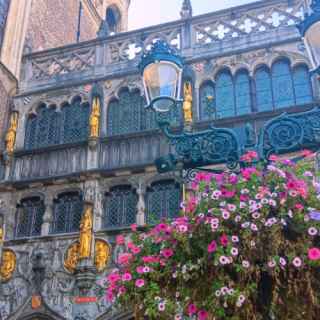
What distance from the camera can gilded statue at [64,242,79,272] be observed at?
1237 centimetres

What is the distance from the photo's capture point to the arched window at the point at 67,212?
13.2 m

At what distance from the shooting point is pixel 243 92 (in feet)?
44.7

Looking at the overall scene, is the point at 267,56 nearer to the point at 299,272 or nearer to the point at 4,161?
the point at 4,161

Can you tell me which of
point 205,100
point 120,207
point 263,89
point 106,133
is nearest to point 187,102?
point 205,100

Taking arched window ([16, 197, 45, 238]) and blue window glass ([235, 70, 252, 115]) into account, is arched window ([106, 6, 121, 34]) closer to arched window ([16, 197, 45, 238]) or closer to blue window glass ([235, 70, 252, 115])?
blue window glass ([235, 70, 252, 115])

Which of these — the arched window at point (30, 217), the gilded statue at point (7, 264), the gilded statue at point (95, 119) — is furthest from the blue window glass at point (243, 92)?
the gilded statue at point (7, 264)

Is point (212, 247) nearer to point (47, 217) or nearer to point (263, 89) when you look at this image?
point (47, 217)

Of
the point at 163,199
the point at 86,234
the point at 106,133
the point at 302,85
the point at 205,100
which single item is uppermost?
the point at 302,85

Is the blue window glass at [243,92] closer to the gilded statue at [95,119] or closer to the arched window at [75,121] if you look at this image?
the gilded statue at [95,119]

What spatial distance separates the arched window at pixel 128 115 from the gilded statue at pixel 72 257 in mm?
3380

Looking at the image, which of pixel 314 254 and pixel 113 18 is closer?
pixel 314 254

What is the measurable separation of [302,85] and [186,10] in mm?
4583

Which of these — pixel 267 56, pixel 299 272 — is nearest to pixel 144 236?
pixel 299 272

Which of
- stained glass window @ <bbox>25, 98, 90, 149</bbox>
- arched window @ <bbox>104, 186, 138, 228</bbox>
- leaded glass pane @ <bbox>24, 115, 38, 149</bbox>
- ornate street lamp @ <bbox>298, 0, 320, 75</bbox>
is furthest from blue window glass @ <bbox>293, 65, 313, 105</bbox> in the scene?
leaded glass pane @ <bbox>24, 115, 38, 149</bbox>
